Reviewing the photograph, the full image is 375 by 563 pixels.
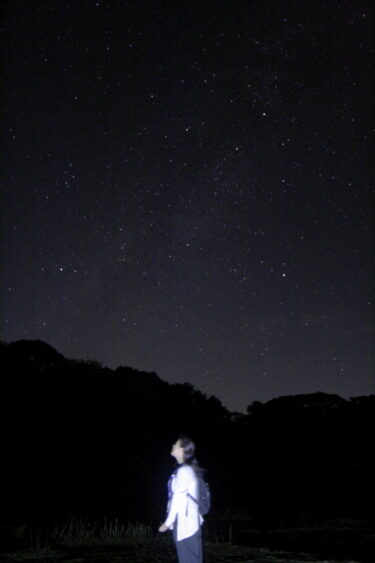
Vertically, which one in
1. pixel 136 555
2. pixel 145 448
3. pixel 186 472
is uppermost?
pixel 145 448

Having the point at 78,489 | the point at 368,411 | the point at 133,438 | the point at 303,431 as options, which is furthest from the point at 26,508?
the point at 368,411

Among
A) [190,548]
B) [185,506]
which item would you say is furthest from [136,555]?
[185,506]

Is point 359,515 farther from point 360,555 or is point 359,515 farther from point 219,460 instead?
point 360,555

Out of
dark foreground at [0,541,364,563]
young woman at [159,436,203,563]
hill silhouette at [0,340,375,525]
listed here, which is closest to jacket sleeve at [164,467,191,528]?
young woman at [159,436,203,563]

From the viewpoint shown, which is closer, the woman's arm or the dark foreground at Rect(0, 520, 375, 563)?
the woman's arm

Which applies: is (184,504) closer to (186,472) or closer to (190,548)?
(186,472)

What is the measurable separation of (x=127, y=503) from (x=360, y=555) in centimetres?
928

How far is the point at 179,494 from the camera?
5535 mm

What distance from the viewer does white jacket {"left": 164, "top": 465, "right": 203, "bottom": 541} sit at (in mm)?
5535

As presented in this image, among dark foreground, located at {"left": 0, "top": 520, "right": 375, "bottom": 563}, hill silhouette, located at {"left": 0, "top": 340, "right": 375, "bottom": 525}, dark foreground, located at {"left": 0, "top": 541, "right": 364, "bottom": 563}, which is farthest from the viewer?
hill silhouette, located at {"left": 0, "top": 340, "right": 375, "bottom": 525}

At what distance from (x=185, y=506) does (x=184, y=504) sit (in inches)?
0.8

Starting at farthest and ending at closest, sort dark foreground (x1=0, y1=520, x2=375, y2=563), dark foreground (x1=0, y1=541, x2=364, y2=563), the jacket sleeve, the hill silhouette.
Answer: the hill silhouette
dark foreground (x1=0, y1=520, x2=375, y2=563)
dark foreground (x1=0, y1=541, x2=364, y2=563)
the jacket sleeve

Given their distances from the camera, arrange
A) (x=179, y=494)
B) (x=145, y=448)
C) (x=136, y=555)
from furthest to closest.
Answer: (x=145, y=448)
(x=136, y=555)
(x=179, y=494)

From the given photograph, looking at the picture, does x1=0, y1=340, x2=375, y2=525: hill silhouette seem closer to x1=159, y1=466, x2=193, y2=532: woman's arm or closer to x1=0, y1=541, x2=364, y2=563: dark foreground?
x1=0, y1=541, x2=364, y2=563: dark foreground
